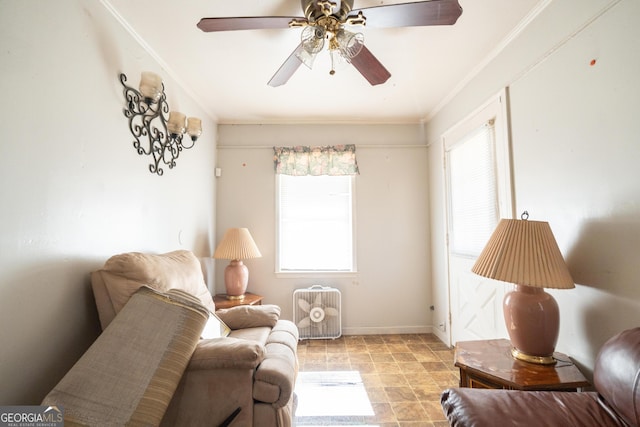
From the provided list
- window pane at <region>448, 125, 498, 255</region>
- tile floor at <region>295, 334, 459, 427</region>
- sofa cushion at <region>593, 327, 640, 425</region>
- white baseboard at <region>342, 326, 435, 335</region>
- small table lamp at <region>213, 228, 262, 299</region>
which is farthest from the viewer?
white baseboard at <region>342, 326, 435, 335</region>

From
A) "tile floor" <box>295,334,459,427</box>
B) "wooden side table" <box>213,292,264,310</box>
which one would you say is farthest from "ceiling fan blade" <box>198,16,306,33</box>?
"tile floor" <box>295,334,459,427</box>

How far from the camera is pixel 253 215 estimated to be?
3381mm

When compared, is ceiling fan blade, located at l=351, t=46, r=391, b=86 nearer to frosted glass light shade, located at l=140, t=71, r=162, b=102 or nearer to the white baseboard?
frosted glass light shade, located at l=140, t=71, r=162, b=102

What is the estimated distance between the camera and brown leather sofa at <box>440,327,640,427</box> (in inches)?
34.4

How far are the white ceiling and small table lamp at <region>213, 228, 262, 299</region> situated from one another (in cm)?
150

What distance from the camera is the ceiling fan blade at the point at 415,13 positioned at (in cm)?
128

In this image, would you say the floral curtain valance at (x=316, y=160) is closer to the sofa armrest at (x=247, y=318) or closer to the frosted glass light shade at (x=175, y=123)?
the frosted glass light shade at (x=175, y=123)

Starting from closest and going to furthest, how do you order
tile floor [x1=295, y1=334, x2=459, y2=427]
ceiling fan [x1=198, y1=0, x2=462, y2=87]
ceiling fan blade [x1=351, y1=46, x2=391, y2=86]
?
ceiling fan [x1=198, y1=0, x2=462, y2=87] < ceiling fan blade [x1=351, y1=46, x2=391, y2=86] < tile floor [x1=295, y1=334, x2=459, y2=427]

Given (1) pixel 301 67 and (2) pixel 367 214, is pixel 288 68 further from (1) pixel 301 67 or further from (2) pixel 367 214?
(2) pixel 367 214

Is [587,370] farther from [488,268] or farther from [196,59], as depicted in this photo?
[196,59]

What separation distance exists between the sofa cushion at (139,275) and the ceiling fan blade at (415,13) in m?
1.71

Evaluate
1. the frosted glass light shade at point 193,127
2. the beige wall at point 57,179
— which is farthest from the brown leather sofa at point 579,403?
the frosted glass light shade at point 193,127

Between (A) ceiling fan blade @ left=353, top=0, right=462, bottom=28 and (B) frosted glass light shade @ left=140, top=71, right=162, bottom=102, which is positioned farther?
(B) frosted glass light shade @ left=140, top=71, right=162, bottom=102

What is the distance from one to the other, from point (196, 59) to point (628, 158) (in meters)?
2.73
